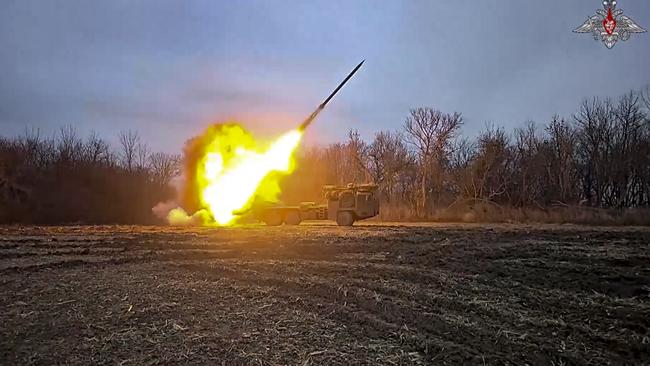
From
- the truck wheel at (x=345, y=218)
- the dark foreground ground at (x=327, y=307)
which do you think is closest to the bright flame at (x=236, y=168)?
the truck wheel at (x=345, y=218)

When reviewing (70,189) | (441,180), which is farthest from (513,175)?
(70,189)

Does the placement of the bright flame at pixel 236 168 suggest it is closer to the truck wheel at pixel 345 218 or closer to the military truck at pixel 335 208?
the military truck at pixel 335 208

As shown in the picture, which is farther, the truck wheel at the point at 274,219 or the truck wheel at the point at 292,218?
the truck wheel at the point at 274,219

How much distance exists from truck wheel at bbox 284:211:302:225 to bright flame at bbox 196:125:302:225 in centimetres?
179

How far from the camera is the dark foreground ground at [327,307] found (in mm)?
7387

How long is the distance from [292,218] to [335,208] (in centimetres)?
291

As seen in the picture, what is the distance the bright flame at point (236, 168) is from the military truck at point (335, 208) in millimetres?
1242

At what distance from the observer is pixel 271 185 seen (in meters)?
31.2

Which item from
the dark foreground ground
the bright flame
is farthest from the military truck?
the dark foreground ground

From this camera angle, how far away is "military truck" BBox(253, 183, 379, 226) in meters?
28.8

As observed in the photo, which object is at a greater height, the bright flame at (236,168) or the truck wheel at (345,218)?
the bright flame at (236,168)

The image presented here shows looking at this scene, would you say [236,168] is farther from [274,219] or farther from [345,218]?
[345,218]

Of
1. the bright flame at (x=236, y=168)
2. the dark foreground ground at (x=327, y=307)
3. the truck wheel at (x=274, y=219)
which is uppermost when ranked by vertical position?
the bright flame at (x=236, y=168)

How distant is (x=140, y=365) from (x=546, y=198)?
4848 centimetres
